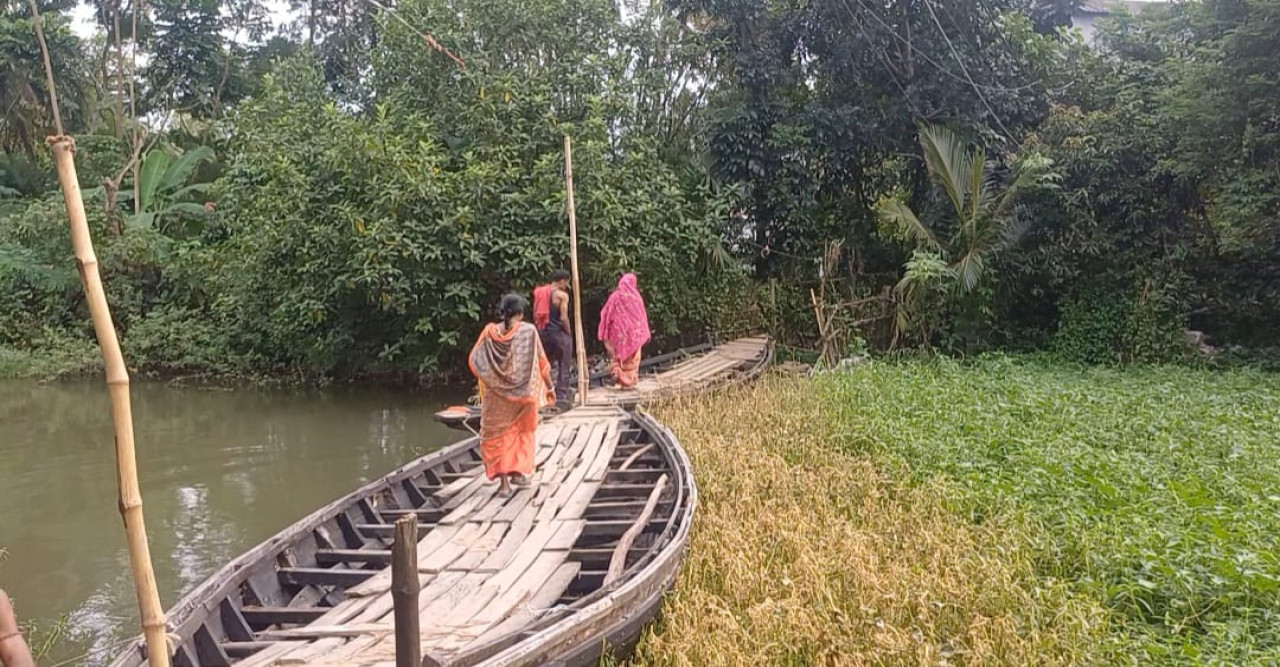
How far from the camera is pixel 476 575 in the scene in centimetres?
419

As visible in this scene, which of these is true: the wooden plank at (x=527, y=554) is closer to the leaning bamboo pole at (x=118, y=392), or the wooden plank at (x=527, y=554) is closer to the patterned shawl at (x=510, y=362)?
the patterned shawl at (x=510, y=362)

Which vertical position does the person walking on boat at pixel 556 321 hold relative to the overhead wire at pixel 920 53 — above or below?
below

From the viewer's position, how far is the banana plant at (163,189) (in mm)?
16438

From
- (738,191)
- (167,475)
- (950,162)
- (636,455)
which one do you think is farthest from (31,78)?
(636,455)

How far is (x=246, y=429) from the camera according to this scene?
Answer: 36.8ft

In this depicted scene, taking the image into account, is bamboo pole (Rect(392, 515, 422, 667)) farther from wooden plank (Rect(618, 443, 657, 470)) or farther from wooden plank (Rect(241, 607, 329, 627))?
wooden plank (Rect(618, 443, 657, 470))

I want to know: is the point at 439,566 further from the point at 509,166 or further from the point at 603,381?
the point at 509,166

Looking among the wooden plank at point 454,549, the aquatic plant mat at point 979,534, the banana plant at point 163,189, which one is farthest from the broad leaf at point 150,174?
the wooden plank at point 454,549

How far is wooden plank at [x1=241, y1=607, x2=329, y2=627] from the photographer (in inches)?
150

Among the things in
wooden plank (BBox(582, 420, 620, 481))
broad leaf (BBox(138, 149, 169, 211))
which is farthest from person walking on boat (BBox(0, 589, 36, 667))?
broad leaf (BBox(138, 149, 169, 211))

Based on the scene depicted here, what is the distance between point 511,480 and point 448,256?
6.23 metres

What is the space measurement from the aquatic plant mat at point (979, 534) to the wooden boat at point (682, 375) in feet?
2.16

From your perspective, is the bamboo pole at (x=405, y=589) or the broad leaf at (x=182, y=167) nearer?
the bamboo pole at (x=405, y=589)

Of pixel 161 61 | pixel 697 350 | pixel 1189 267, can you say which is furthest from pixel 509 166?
pixel 161 61
